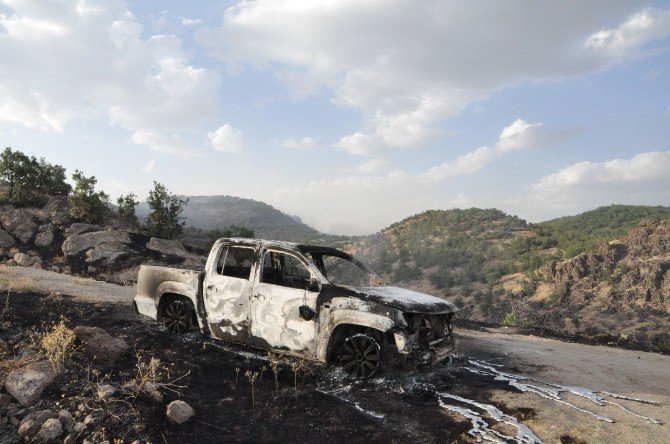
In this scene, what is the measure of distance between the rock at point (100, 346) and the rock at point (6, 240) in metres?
15.1

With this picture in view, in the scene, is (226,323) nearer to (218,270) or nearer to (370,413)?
(218,270)

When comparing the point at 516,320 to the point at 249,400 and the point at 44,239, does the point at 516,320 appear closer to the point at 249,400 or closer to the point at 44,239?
the point at 249,400

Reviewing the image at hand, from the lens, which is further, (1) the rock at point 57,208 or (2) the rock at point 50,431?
(1) the rock at point 57,208

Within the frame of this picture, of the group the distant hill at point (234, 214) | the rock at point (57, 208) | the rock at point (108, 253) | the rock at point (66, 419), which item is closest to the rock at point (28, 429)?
the rock at point (66, 419)

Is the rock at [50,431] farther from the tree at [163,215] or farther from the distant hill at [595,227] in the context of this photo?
the distant hill at [595,227]

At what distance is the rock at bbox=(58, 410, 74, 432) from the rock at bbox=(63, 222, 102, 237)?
16831mm

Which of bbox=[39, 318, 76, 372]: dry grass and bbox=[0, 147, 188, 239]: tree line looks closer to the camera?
bbox=[39, 318, 76, 372]: dry grass

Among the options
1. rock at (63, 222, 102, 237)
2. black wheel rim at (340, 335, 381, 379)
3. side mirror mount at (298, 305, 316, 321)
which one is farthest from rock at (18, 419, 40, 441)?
rock at (63, 222, 102, 237)

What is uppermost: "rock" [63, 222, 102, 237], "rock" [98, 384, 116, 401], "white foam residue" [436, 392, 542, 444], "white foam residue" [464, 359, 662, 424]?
"rock" [63, 222, 102, 237]

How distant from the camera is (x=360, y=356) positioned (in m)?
5.22

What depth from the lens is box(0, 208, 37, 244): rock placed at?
18.0m

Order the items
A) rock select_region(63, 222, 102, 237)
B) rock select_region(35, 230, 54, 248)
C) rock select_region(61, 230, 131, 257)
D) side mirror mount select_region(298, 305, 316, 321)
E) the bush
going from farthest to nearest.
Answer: the bush, rock select_region(63, 222, 102, 237), rock select_region(35, 230, 54, 248), rock select_region(61, 230, 131, 257), side mirror mount select_region(298, 305, 316, 321)

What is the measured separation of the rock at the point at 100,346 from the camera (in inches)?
205

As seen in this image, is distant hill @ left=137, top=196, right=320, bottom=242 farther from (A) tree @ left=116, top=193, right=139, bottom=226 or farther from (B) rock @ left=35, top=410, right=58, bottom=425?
(B) rock @ left=35, top=410, right=58, bottom=425
